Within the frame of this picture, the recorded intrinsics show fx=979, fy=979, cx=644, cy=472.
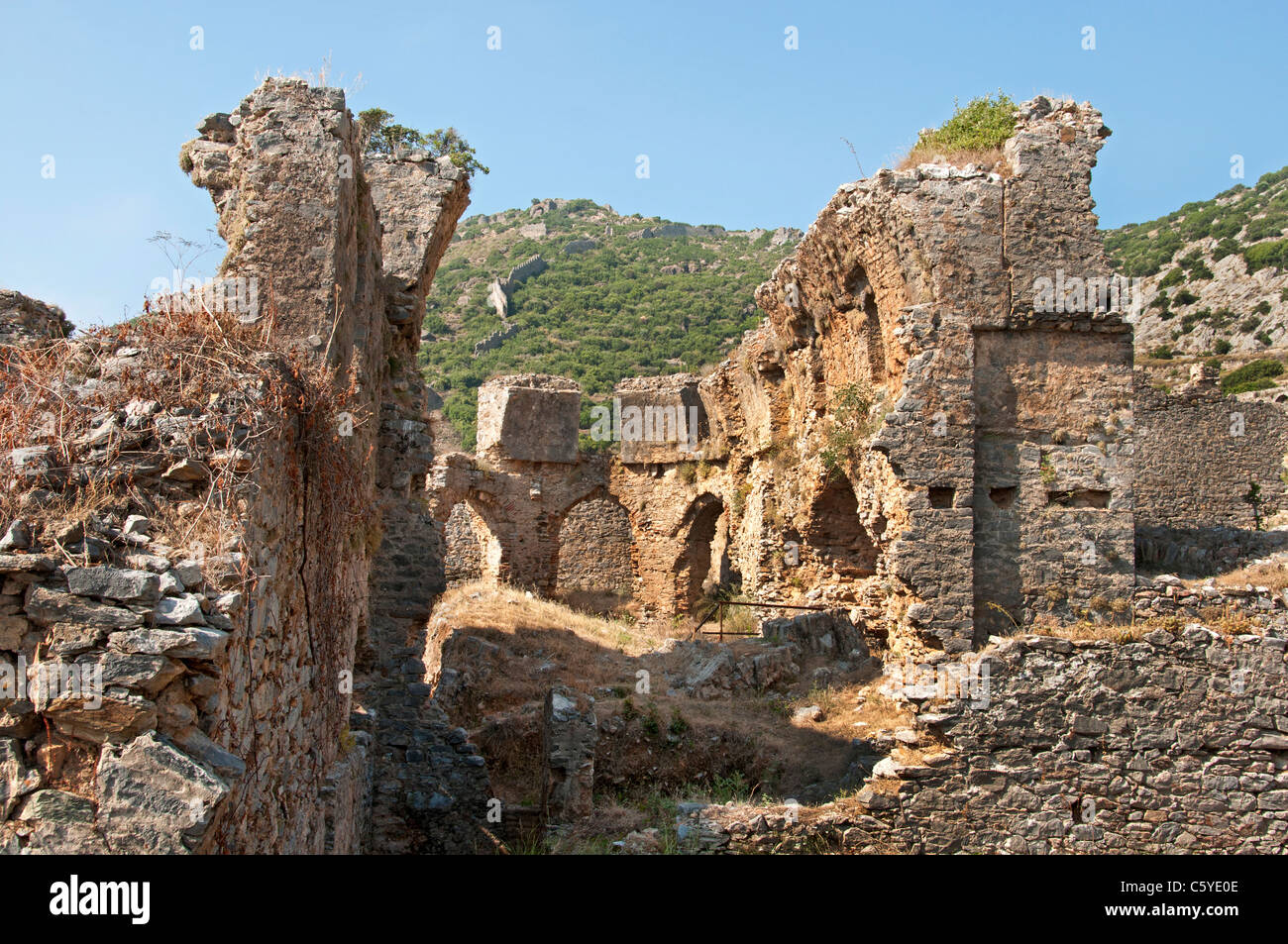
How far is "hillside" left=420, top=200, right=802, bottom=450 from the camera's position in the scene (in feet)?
133

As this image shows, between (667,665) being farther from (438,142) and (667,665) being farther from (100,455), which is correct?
(438,142)

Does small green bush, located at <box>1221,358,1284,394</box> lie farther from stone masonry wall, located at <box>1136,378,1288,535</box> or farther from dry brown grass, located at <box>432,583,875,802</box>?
Answer: dry brown grass, located at <box>432,583,875,802</box>

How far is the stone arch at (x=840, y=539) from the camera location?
15891 millimetres

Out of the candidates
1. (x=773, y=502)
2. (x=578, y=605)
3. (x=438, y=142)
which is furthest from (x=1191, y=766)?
(x=438, y=142)

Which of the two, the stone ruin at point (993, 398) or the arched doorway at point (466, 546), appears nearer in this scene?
the stone ruin at point (993, 398)

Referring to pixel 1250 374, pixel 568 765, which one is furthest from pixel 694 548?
pixel 1250 374

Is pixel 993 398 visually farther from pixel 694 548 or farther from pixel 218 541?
pixel 694 548

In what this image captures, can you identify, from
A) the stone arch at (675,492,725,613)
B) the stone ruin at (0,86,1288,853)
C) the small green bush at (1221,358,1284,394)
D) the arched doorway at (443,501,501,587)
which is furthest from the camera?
the small green bush at (1221,358,1284,394)

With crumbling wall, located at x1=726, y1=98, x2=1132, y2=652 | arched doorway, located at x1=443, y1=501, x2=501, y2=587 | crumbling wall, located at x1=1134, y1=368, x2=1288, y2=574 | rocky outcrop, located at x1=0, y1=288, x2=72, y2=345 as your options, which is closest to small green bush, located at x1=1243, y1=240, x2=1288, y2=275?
crumbling wall, located at x1=1134, y1=368, x2=1288, y2=574

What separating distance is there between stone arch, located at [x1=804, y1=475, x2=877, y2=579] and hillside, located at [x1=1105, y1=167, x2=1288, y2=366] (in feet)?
74.8

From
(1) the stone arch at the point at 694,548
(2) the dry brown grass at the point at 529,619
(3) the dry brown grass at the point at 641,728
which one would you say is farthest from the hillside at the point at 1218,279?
(3) the dry brown grass at the point at 641,728

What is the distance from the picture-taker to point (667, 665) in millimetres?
14836

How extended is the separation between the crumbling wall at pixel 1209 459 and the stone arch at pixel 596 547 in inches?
518

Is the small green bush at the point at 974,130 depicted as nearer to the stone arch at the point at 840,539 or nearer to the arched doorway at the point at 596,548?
the stone arch at the point at 840,539
